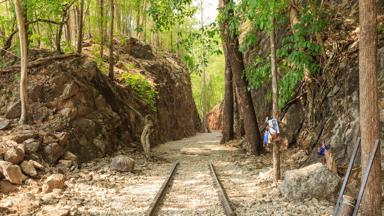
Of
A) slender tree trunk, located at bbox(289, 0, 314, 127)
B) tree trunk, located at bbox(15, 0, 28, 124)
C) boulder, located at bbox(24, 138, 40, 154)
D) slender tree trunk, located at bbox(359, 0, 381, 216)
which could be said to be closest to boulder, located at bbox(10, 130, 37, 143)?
boulder, located at bbox(24, 138, 40, 154)

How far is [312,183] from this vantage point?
7.14 m

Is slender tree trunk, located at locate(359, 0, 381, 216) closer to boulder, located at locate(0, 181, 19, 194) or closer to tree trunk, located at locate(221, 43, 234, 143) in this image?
boulder, located at locate(0, 181, 19, 194)

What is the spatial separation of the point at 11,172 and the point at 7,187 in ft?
1.22

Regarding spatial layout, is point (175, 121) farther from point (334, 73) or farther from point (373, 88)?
point (373, 88)

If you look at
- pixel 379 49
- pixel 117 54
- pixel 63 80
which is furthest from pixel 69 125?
pixel 117 54

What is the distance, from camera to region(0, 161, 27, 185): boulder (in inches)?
311

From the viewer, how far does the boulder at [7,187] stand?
25.1 feet

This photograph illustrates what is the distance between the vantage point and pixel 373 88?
5.27m

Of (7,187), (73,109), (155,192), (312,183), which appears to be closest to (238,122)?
(73,109)

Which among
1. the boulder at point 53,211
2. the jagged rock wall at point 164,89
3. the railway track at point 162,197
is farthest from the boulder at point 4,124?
the jagged rock wall at point 164,89

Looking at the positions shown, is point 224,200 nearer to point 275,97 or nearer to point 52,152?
point 275,97

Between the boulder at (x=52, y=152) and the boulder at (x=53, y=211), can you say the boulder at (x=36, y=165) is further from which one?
the boulder at (x=53, y=211)

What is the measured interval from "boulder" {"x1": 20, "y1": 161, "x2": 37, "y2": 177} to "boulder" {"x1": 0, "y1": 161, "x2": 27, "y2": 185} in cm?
38

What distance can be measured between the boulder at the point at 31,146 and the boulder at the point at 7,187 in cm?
161
